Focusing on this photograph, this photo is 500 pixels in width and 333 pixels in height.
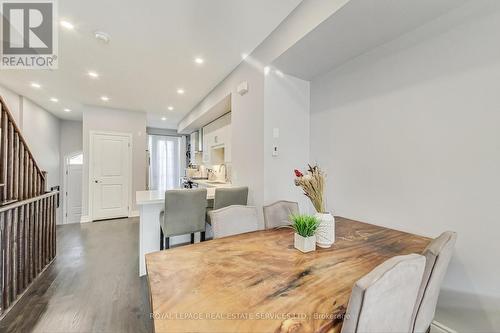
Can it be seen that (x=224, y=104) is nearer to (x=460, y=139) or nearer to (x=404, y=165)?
(x=404, y=165)

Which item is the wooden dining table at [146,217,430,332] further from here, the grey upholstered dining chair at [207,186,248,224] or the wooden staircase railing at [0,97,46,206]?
the wooden staircase railing at [0,97,46,206]

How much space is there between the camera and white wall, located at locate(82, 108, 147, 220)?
4.77 m

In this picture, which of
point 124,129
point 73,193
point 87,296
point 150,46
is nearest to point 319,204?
point 87,296

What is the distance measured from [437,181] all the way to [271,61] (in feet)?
6.14

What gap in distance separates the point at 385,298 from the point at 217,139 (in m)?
4.22

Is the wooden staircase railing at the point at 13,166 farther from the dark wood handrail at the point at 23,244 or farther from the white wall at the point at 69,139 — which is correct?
the white wall at the point at 69,139

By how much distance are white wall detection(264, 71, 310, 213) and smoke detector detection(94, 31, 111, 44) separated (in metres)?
1.77

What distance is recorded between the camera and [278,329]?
660 mm

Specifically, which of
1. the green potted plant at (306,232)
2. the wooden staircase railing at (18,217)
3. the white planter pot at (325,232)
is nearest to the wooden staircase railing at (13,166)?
the wooden staircase railing at (18,217)

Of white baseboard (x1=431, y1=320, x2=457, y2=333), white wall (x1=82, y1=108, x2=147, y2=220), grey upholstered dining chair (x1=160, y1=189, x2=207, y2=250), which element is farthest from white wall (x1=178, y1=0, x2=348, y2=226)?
white wall (x1=82, y1=108, x2=147, y2=220)

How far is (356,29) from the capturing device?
5.67 ft

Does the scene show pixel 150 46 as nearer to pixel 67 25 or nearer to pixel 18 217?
pixel 67 25

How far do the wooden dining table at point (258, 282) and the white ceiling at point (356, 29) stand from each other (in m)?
1.68

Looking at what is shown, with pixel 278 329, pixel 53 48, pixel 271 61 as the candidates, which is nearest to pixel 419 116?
pixel 271 61
